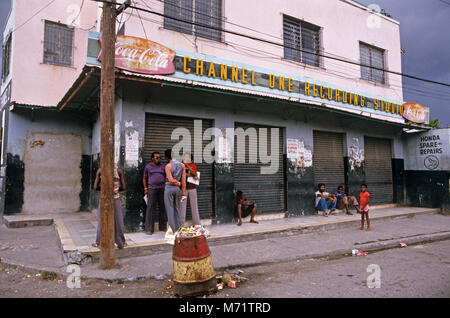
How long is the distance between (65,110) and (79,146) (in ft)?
4.30

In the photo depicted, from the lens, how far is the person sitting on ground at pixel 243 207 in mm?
8516

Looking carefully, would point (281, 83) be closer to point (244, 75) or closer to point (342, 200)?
point (244, 75)

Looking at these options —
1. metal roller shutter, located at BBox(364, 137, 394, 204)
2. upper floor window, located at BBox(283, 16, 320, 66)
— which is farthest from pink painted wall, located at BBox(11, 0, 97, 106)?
metal roller shutter, located at BBox(364, 137, 394, 204)

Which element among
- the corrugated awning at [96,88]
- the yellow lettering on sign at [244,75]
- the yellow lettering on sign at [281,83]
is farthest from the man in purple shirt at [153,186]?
the yellow lettering on sign at [281,83]

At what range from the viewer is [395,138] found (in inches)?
530

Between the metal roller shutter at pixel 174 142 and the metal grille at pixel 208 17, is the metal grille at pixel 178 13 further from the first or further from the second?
the metal roller shutter at pixel 174 142

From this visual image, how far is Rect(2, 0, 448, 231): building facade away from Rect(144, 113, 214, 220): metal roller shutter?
0.09 ft

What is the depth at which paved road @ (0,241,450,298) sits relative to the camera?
4125 millimetres

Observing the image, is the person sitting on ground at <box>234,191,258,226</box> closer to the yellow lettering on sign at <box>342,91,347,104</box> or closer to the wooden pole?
the wooden pole

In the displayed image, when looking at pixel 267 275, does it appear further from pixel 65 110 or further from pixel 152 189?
pixel 65 110

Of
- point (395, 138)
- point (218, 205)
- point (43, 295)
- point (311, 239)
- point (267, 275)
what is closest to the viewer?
point (43, 295)
